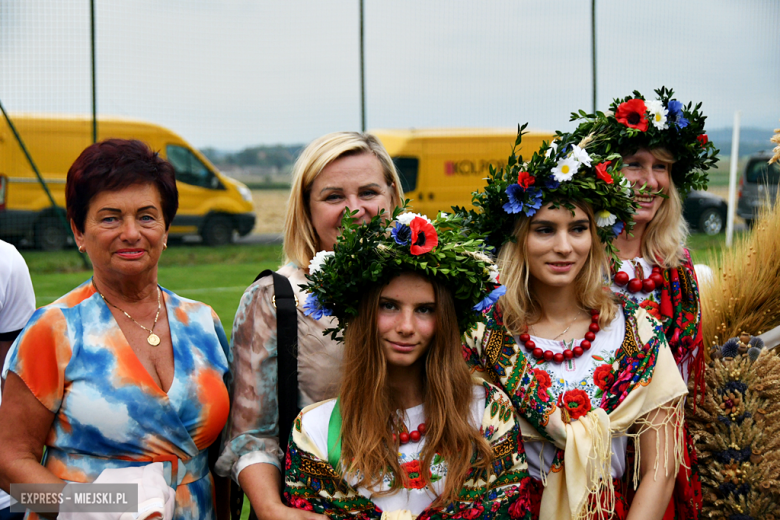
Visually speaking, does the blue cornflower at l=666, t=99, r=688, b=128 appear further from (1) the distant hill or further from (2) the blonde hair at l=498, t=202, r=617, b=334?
(1) the distant hill

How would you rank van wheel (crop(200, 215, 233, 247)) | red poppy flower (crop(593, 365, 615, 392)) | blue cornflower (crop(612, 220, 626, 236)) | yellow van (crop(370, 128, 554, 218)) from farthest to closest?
van wheel (crop(200, 215, 233, 247)) < yellow van (crop(370, 128, 554, 218)) < blue cornflower (crop(612, 220, 626, 236)) < red poppy flower (crop(593, 365, 615, 392))

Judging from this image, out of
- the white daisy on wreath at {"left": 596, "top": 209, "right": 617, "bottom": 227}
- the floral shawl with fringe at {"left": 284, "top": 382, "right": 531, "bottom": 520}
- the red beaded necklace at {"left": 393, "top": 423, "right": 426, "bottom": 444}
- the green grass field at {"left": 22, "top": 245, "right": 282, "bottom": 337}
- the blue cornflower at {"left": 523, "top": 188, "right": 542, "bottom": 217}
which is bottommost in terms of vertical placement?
the green grass field at {"left": 22, "top": 245, "right": 282, "bottom": 337}

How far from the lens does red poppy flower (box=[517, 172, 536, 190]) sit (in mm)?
2744

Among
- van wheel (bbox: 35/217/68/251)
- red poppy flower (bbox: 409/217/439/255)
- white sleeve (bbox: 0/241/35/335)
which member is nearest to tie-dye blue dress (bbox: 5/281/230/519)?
white sleeve (bbox: 0/241/35/335)

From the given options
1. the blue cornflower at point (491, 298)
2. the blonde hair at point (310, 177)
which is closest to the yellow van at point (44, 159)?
the blonde hair at point (310, 177)

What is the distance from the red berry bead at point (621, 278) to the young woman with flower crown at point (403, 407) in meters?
0.94

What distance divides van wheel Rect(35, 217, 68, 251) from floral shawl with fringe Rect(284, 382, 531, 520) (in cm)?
1028

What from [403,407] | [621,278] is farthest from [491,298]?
[621,278]

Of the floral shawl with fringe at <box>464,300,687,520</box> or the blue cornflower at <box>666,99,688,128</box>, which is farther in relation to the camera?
the blue cornflower at <box>666,99,688,128</box>

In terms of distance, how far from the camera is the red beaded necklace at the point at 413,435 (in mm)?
2369

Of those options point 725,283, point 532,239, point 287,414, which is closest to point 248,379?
point 287,414

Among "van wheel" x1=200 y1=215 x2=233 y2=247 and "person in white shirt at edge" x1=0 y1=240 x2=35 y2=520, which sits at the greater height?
"person in white shirt at edge" x1=0 y1=240 x2=35 y2=520

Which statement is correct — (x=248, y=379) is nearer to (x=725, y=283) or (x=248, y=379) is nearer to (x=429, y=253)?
(x=429, y=253)

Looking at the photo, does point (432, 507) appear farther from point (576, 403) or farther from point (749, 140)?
point (749, 140)
